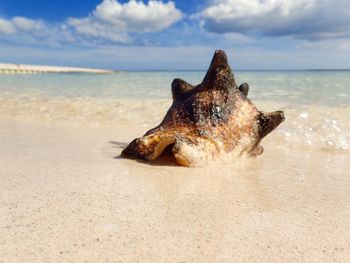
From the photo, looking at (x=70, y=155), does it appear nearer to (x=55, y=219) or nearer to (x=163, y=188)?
(x=163, y=188)

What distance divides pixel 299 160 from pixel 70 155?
7.37ft

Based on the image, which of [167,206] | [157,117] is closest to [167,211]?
[167,206]

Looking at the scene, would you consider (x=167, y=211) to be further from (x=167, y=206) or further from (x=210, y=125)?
(x=210, y=125)

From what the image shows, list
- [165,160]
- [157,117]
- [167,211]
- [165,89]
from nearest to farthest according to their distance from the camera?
[167,211] → [165,160] → [157,117] → [165,89]

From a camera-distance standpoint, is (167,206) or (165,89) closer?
(167,206)

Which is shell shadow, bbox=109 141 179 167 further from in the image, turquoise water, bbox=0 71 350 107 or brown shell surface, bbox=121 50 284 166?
turquoise water, bbox=0 71 350 107

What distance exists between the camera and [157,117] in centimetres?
599

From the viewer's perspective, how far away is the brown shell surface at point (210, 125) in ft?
8.90

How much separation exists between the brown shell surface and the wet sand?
0.42ft

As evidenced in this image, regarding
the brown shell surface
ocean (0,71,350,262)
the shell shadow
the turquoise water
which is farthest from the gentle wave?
the shell shadow

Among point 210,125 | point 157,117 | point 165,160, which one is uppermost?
point 210,125

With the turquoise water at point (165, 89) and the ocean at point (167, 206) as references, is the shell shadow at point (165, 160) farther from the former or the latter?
the turquoise water at point (165, 89)

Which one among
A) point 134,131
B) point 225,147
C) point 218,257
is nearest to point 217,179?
point 225,147

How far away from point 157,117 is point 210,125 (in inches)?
125
